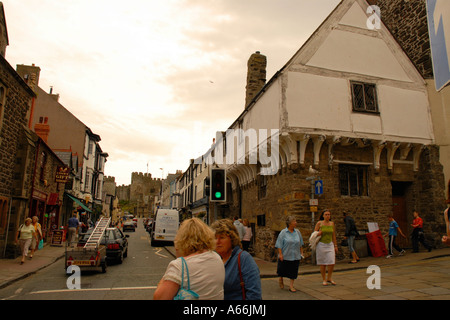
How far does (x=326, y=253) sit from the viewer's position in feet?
26.0

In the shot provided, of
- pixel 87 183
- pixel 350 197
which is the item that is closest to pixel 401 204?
pixel 350 197

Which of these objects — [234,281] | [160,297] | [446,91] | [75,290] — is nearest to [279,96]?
[446,91]

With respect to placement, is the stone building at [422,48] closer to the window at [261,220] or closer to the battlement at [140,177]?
the window at [261,220]

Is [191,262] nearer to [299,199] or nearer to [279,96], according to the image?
[299,199]

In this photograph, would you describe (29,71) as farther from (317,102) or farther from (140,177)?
(140,177)

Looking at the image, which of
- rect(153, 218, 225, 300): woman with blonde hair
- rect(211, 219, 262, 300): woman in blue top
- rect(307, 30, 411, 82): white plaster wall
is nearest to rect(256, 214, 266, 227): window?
rect(307, 30, 411, 82): white plaster wall

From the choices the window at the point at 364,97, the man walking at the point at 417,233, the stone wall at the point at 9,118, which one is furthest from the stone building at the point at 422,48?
the stone wall at the point at 9,118

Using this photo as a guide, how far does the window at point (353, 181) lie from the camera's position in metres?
13.6

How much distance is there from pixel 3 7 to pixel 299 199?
14.8m

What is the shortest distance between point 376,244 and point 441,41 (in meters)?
A: 8.83

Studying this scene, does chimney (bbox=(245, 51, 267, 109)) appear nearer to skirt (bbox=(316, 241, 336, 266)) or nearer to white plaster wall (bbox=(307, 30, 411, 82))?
white plaster wall (bbox=(307, 30, 411, 82))

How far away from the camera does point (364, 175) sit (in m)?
14.0

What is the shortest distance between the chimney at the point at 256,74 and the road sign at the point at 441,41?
507 inches

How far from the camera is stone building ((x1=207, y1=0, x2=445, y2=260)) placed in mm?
12938
